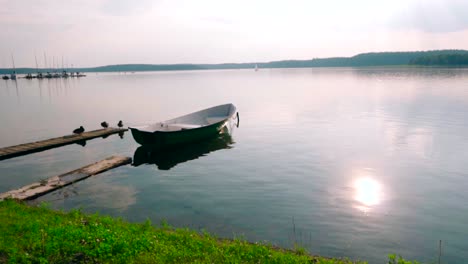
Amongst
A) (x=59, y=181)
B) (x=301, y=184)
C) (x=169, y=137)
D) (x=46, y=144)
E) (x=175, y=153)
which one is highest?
(x=169, y=137)

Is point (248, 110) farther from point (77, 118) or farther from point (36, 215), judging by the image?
point (36, 215)

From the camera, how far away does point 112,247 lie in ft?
28.3

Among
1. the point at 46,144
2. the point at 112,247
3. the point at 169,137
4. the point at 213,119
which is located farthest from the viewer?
the point at 213,119

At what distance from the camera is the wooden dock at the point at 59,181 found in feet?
48.9

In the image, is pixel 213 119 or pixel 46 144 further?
pixel 213 119

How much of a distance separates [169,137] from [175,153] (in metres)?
1.36

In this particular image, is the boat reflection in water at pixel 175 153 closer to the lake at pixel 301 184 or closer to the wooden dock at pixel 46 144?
the lake at pixel 301 184

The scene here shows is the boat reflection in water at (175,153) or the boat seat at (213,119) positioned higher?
the boat seat at (213,119)

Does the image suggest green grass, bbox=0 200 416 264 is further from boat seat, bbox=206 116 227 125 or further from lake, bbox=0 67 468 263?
boat seat, bbox=206 116 227 125

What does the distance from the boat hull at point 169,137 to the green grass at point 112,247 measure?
1332 cm

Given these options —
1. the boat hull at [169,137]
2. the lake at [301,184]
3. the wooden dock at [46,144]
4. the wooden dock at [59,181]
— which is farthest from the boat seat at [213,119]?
the wooden dock at [59,181]

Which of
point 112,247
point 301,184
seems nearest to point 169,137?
point 301,184

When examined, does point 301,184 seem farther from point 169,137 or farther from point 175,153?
point 169,137

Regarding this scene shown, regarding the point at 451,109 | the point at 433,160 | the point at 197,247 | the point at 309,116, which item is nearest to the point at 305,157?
the point at 433,160
